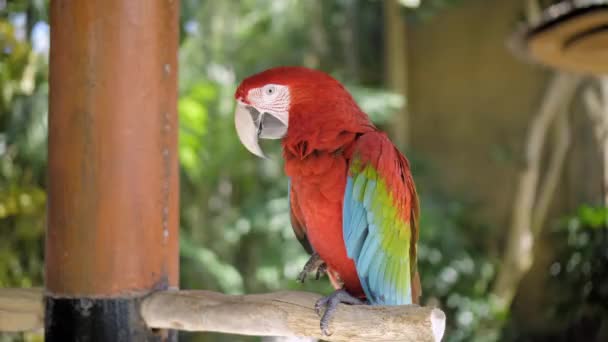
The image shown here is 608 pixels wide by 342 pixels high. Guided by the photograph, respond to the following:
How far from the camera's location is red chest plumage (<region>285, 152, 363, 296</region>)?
1.09m

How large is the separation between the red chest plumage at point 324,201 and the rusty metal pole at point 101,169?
0.85 ft

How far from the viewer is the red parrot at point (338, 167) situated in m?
1.08

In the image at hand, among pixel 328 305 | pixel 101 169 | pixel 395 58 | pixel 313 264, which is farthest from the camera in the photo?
pixel 395 58

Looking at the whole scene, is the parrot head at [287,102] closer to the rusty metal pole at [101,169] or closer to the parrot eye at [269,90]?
the parrot eye at [269,90]

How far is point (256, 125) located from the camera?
1.11 meters

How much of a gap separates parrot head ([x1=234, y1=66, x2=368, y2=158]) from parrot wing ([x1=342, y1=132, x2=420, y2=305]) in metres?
0.08

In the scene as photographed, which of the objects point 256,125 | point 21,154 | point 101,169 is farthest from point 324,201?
point 21,154

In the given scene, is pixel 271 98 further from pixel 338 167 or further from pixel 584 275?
pixel 584 275

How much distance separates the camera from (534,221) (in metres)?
3.64

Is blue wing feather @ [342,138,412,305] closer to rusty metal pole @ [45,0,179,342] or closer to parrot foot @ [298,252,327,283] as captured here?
parrot foot @ [298,252,327,283]

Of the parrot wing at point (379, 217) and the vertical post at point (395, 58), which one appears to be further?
the vertical post at point (395, 58)

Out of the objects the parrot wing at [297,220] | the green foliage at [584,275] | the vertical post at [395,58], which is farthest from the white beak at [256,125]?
the vertical post at [395,58]

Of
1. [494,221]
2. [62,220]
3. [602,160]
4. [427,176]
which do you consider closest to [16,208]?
[62,220]

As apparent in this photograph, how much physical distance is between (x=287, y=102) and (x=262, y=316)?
0.36 meters
